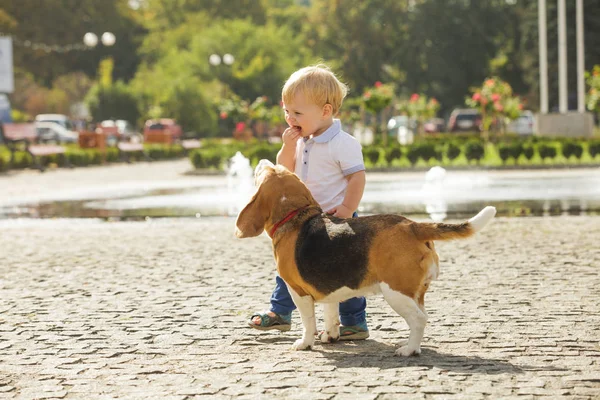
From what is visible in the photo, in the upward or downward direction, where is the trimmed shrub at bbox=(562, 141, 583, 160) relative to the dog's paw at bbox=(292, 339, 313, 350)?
upward

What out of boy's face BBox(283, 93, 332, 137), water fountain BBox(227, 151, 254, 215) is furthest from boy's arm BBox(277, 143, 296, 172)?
water fountain BBox(227, 151, 254, 215)

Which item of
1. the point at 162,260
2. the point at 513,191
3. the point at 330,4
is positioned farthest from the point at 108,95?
the point at 162,260

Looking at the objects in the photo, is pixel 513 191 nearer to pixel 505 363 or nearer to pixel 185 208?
pixel 185 208

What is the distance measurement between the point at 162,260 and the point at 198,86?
2008 inches

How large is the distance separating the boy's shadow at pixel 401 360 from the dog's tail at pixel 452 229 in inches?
23.4

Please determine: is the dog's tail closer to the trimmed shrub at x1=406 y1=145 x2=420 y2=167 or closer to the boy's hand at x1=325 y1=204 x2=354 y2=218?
the boy's hand at x1=325 y1=204 x2=354 y2=218

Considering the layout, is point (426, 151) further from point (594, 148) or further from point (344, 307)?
point (344, 307)

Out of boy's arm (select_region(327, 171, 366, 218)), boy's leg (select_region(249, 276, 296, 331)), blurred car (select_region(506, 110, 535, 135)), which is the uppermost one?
blurred car (select_region(506, 110, 535, 135))

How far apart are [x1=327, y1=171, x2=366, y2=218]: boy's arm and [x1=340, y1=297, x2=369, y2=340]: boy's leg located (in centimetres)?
49

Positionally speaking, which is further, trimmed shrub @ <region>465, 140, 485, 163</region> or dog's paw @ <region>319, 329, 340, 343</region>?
trimmed shrub @ <region>465, 140, 485, 163</region>

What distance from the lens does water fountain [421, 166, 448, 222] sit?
608 inches

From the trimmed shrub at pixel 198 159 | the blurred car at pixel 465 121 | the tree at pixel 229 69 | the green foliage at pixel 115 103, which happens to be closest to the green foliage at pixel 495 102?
the trimmed shrub at pixel 198 159

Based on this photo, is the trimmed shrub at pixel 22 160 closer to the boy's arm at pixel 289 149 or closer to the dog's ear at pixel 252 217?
the boy's arm at pixel 289 149

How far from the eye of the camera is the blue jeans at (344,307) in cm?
643
